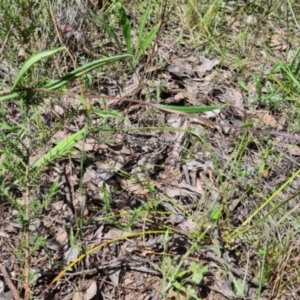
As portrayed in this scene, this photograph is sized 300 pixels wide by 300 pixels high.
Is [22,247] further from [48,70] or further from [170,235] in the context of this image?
[48,70]

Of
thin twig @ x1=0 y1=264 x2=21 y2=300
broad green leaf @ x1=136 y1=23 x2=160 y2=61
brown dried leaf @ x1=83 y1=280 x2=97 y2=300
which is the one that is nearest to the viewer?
thin twig @ x1=0 y1=264 x2=21 y2=300

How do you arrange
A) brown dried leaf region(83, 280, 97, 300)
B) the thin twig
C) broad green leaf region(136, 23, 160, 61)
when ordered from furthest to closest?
1. broad green leaf region(136, 23, 160, 61)
2. brown dried leaf region(83, 280, 97, 300)
3. the thin twig

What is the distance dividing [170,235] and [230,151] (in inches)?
18.7

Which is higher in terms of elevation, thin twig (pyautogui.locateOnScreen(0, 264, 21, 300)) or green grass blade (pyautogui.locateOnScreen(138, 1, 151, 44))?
green grass blade (pyautogui.locateOnScreen(138, 1, 151, 44))

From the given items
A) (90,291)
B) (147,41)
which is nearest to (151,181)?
(90,291)

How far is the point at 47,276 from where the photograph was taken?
5.32 feet

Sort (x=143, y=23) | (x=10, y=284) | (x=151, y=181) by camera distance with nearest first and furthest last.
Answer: (x=10, y=284) → (x=151, y=181) → (x=143, y=23)

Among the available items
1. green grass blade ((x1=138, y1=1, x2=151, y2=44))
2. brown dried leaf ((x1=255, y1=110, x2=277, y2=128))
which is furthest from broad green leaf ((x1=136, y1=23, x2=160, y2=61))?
brown dried leaf ((x1=255, y1=110, x2=277, y2=128))

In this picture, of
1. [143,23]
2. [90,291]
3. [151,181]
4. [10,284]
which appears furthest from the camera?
[143,23]

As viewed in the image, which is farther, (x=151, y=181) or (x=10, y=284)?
(x=151, y=181)

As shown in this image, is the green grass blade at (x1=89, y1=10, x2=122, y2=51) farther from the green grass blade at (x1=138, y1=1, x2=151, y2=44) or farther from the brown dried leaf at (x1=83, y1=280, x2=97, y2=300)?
the brown dried leaf at (x1=83, y1=280, x2=97, y2=300)

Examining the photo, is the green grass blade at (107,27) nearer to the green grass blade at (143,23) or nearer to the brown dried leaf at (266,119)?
the green grass blade at (143,23)

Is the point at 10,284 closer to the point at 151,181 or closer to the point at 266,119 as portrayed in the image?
the point at 151,181

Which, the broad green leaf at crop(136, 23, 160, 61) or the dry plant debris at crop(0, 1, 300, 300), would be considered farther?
the broad green leaf at crop(136, 23, 160, 61)
